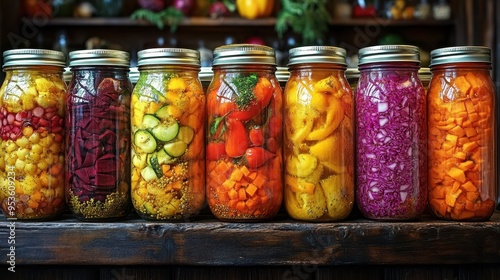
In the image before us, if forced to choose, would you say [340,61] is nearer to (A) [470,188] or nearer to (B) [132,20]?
(A) [470,188]

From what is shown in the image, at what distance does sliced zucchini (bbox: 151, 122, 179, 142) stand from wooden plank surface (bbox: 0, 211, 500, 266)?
0.14m

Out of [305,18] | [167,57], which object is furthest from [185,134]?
[305,18]

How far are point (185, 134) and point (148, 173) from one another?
0.08 meters

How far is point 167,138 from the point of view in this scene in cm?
90

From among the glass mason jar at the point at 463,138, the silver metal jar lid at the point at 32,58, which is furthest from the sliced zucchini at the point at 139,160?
the glass mason jar at the point at 463,138

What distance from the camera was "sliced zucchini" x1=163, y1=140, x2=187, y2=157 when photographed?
0.90 m

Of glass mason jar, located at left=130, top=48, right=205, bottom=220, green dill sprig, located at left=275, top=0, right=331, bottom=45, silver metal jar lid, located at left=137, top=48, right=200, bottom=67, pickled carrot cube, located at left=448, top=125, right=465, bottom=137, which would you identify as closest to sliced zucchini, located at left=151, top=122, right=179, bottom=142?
glass mason jar, located at left=130, top=48, right=205, bottom=220

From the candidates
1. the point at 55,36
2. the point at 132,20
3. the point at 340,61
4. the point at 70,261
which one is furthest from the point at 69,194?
the point at 55,36

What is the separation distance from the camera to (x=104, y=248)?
0.91 meters

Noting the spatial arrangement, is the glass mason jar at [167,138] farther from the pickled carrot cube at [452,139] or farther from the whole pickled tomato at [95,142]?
the pickled carrot cube at [452,139]

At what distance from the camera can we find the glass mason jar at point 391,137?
0.91m

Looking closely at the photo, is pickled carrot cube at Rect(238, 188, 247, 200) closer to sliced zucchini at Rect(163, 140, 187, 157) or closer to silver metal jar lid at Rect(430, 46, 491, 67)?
sliced zucchini at Rect(163, 140, 187, 157)

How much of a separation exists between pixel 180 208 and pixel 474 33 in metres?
2.15

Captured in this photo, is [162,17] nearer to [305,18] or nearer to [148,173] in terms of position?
[305,18]
